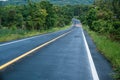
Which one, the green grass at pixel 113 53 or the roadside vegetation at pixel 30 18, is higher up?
the green grass at pixel 113 53

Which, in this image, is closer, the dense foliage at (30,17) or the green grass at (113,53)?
the green grass at (113,53)

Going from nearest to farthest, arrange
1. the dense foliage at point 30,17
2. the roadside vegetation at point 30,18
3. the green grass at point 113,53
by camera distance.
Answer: the green grass at point 113,53 → the roadside vegetation at point 30,18 → the dense foliage at point 30,17

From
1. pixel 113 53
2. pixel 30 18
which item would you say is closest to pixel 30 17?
pixel 30 18

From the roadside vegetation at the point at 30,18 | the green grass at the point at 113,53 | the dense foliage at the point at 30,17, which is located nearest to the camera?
the green grass at the point at 113,53

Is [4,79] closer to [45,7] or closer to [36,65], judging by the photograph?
[36,65]

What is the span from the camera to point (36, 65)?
1347 cm

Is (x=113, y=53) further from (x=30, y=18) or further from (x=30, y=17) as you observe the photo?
(x=30, y=18)

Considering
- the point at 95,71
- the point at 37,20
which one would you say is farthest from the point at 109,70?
the point at 37,20

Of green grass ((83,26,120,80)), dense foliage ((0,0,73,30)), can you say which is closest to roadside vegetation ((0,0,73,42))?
dense foliage ((0,0,73,30))

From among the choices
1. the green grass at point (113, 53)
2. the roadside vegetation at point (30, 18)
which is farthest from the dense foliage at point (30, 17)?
the green grass at point (113, 53)

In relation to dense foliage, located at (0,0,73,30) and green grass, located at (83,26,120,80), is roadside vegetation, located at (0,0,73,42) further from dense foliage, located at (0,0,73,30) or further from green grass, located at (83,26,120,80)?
green grass, located at (83,26,120,80)

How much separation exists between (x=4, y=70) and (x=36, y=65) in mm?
2122

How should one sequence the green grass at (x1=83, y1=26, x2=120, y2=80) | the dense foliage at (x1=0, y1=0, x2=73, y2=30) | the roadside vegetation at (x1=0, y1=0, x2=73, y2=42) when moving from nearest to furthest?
the green grass at (x1=83, y1=26, x2=120, y2=80) < the roadside vegetation at (x1=0, y1=0, x2=73, y2=42) < the dense foliage at (x1=0, y1=0, x2=73, y2=30)

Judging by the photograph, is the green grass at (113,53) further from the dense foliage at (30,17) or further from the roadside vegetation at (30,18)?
the dense foliage at (30,17)
